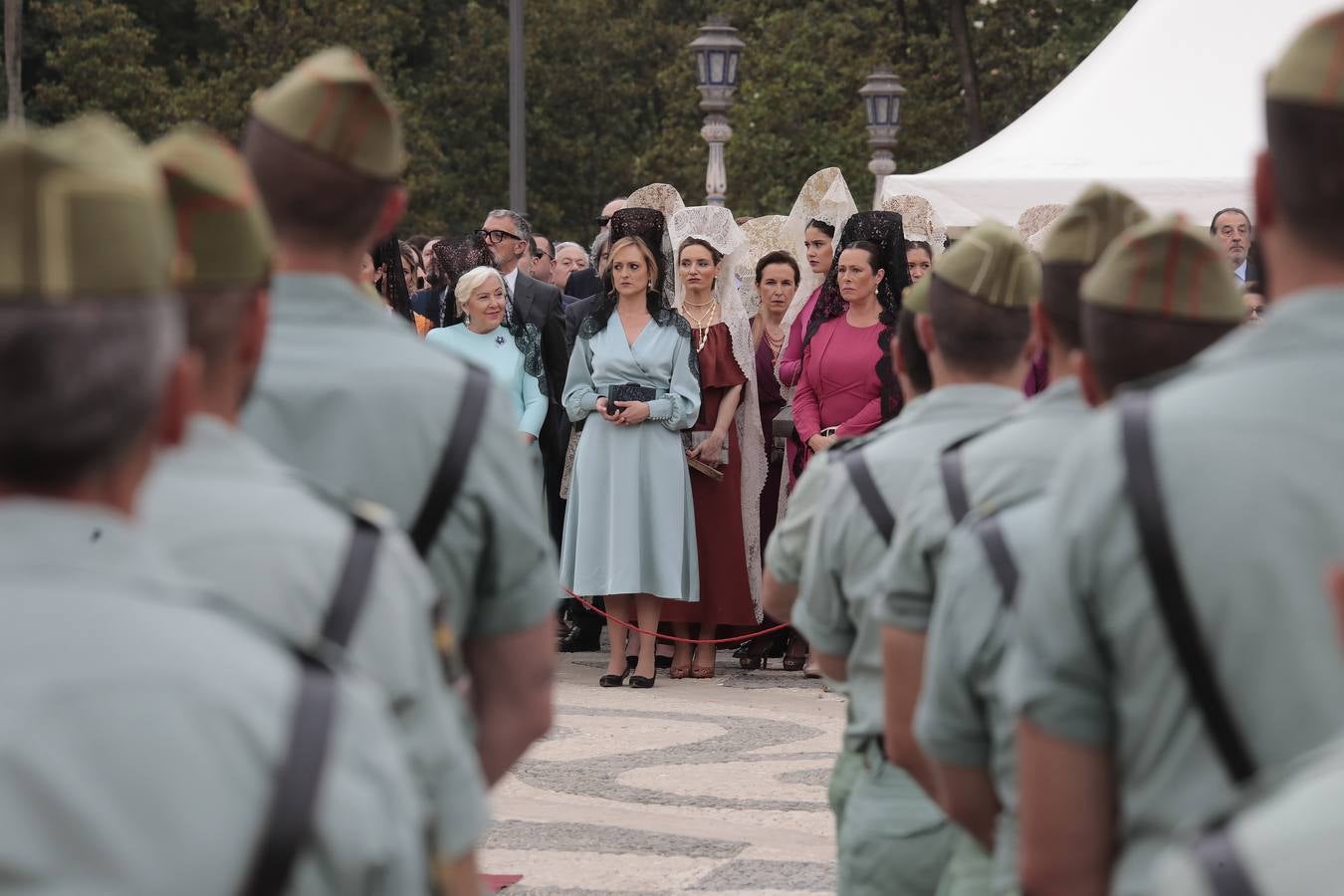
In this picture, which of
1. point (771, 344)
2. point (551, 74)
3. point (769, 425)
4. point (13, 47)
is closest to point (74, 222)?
point (769, 425)

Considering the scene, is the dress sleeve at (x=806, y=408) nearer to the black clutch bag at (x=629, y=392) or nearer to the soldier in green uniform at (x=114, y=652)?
the black clutch bag at (x=629, y=392)

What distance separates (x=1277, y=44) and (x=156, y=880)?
1412 centimetres

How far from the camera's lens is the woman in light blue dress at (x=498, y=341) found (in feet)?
36.3

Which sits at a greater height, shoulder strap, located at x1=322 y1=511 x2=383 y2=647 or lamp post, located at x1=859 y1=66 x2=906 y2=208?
lamp post, located at x1=859 y1=66 x2=906 y2=208

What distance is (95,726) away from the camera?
1593mm

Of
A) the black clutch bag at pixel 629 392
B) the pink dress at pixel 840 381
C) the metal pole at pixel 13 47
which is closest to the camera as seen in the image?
the pink dress at pixel 840 381

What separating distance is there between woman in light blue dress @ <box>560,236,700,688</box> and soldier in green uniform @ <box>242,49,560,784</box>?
762 cm

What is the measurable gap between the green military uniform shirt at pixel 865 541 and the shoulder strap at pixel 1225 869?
226 cm

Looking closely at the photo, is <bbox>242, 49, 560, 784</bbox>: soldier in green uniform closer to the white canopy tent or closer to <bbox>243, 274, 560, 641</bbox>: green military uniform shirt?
<bbox>243, 274, 560, 641</bbox>: green military uniform shirt

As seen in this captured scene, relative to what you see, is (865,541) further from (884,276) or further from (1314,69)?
(884,276)

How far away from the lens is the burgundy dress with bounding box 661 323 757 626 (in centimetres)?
1126

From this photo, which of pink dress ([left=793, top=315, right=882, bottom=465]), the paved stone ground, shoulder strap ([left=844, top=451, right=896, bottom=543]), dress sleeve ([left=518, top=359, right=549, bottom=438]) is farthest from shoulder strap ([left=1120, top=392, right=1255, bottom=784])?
dress sleeve ([left=518, top=359, right=549, bottom=438])

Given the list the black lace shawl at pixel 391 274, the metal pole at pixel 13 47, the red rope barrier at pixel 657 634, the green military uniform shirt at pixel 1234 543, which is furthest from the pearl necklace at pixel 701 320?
the metal pole at pixel 13 47

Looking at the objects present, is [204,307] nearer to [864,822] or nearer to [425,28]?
[864,822]
